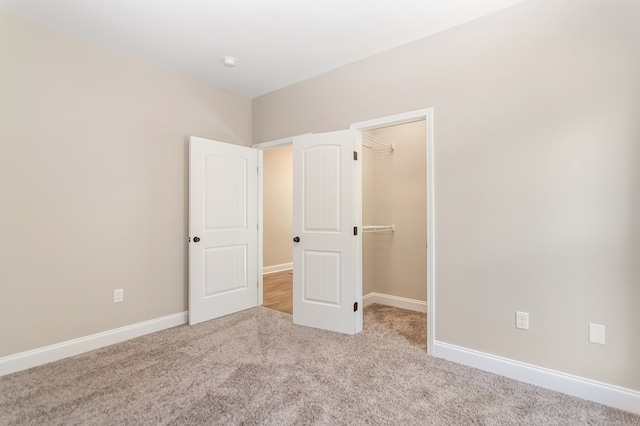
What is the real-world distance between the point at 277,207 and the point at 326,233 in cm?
336

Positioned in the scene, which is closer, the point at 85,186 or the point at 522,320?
the point at 522,320

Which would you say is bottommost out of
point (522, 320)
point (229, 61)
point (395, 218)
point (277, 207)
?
point (522, 320)

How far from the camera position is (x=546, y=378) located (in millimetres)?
2061

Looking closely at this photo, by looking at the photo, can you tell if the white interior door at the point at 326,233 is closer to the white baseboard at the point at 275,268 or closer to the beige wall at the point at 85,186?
the beige wall at the point at 85,186

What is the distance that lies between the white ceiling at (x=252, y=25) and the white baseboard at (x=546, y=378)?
8.57 feet

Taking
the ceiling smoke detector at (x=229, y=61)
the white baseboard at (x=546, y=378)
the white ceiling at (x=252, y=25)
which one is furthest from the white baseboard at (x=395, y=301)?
the ceiling smoke detector at (x=229, y=61)

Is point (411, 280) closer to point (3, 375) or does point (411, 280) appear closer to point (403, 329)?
point (403, 329)

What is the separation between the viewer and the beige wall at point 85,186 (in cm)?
234

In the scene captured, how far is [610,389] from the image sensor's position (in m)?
1.87

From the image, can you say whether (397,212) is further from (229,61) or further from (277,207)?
(277,207)

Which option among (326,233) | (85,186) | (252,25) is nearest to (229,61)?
(252,25)

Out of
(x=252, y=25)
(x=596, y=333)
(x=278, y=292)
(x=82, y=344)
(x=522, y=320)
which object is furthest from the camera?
(x=278, y=292)

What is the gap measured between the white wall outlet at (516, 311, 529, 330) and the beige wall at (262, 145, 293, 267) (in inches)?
180

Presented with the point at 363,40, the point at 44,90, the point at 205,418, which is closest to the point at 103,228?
the point at 44,90
